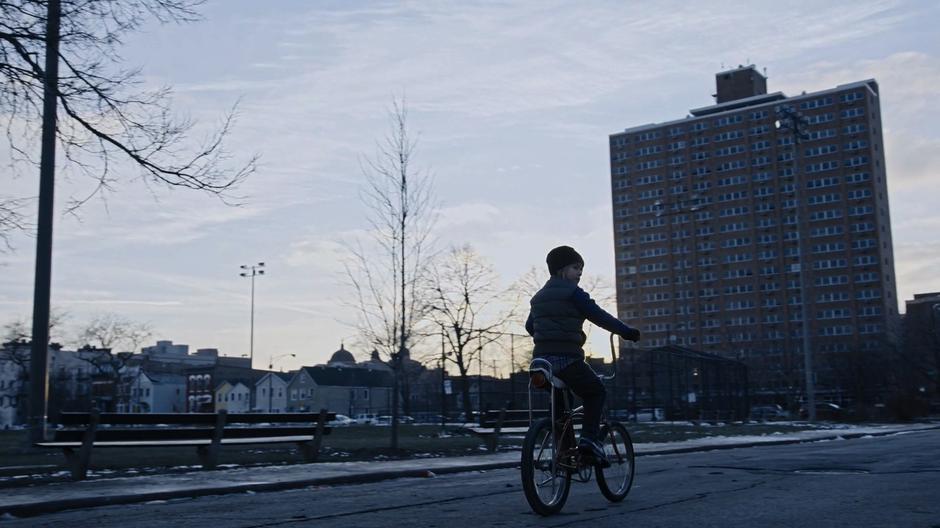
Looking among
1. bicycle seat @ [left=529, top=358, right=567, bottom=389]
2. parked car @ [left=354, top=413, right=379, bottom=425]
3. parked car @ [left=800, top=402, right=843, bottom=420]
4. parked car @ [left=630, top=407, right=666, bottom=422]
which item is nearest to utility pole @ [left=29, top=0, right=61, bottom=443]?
bicycle seat @ [left=529, top=358, right=567, bottom=389]

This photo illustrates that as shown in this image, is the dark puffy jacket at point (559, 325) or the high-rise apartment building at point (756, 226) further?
the high-rise apartment building at point (756, 226)

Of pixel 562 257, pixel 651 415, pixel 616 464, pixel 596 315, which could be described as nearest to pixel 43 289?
pixel 562 257

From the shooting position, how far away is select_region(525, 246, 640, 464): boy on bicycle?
668cm

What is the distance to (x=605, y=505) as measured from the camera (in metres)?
7.23

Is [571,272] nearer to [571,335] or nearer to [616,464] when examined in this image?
[571,335]

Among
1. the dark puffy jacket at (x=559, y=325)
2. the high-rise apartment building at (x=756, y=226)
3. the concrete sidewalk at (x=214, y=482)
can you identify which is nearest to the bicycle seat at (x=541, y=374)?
the dark puffy jacket at (x=559, y=325)

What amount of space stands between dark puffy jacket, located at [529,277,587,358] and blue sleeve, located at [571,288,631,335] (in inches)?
1.7

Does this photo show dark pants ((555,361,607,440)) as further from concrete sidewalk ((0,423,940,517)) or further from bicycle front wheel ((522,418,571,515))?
concrete sidewalk ((0,423,940,517))

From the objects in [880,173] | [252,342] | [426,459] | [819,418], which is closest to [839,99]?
[880,173]

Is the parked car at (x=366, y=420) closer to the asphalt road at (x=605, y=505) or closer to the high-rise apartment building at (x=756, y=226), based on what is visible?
the asphalt road at (x=605, y=505)

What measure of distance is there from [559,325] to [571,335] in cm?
11

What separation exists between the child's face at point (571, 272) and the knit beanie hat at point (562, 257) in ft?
0.09

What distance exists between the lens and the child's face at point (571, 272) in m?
6.95

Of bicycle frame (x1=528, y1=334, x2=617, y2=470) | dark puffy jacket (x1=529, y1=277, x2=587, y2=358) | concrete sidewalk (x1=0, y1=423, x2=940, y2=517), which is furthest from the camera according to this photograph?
concrete sidewalk (x1=0, y1=423, x2=940, y2=517)
